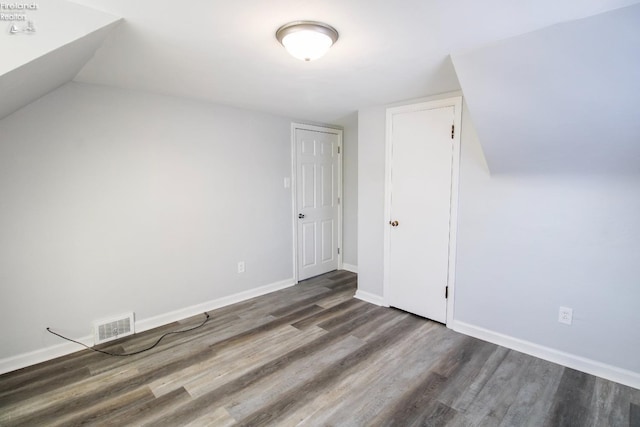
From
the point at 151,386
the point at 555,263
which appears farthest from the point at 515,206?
the point at 151,386

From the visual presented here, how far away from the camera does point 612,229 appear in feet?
6.91

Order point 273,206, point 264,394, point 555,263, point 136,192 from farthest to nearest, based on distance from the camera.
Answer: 1. point 273,206
2. point 136,192
3. point 555,263
4. point 264,394

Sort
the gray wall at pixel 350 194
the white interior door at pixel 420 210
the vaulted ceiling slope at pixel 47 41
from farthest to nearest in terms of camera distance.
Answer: the gray wall at pixel 350 194 → the white interior door at pixel 420 210 → the vaulted ceiling slope at pixel 47 41

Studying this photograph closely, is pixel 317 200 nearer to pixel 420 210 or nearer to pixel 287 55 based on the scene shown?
pixel 420 210

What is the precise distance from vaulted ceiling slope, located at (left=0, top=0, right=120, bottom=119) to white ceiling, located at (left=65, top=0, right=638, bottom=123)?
82 mm

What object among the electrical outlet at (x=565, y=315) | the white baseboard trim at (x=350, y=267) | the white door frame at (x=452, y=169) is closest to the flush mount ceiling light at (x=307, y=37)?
the white door frame at (x=452, y=169)

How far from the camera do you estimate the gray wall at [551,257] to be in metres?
2.08

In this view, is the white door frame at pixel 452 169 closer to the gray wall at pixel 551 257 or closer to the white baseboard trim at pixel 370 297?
the gray wall at pixel 551 257

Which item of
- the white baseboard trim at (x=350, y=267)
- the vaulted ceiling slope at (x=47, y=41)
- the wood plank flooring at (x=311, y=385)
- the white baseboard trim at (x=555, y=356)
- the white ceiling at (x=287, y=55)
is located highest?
the white ceiling at (x=287, y=55)

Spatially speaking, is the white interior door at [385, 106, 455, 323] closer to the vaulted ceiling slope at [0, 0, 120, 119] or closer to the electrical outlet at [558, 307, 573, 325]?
the electrical outlet at [558, 307, 573, 325]

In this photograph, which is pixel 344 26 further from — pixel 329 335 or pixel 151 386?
pixel 151 386

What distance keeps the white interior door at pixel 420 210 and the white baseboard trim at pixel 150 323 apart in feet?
5.09

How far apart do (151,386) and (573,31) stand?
3.23 metres

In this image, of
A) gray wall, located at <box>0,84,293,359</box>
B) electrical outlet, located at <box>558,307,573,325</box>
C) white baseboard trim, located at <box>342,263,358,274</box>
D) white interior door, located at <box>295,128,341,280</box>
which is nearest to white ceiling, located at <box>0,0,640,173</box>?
gray wall, located at <box>0,84,293,359</box>
